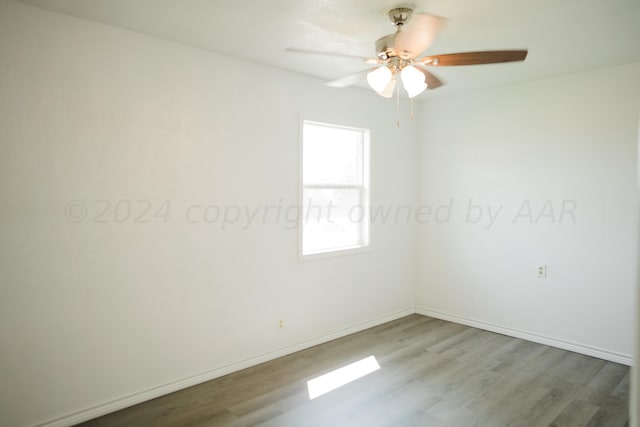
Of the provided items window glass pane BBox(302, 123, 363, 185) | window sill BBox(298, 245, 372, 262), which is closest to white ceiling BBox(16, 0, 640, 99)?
window glass pane BBox(302, 123, 363, 185)

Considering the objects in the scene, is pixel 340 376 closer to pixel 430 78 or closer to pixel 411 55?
pixel 430 78

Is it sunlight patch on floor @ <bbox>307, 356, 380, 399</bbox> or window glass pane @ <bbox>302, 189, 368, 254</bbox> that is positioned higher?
window glass pane @ <bbox>302, 189, 368, 254</bbox>

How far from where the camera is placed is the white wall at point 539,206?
11.6 feet

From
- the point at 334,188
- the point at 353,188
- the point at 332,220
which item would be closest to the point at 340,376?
the point at 332,220

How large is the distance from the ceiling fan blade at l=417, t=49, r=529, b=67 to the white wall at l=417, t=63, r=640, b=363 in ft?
6.31

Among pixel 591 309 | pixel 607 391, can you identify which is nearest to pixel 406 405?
pixel 607 391

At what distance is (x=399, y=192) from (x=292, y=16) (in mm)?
2655

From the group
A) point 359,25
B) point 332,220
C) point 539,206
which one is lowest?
point 332,220

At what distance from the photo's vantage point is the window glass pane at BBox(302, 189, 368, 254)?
157 inches

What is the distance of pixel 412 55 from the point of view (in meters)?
2.31

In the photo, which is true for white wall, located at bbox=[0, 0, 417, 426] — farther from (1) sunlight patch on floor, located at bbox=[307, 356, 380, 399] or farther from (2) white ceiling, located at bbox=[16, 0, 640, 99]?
(1) sunlight patch on floor, located at bbox=[307, 356, 380, 399]

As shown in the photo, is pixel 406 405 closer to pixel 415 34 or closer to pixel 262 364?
pixel 262 364

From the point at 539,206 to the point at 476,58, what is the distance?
89.9 inches

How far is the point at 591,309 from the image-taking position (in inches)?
145
